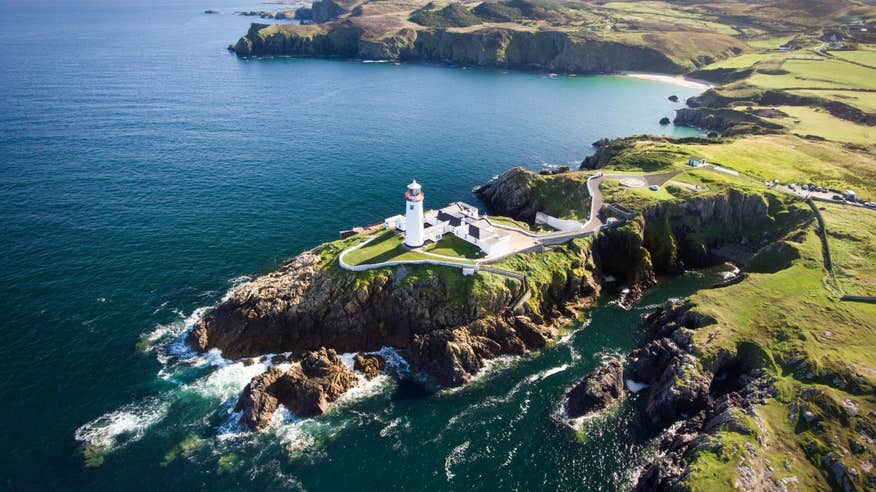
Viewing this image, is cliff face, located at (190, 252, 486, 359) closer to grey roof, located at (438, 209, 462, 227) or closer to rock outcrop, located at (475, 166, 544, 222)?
grey roof, located at (438, 209, 462, 227)

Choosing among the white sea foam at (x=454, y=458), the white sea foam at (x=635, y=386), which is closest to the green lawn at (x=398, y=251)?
the white sea foam at (x=635, y=386)

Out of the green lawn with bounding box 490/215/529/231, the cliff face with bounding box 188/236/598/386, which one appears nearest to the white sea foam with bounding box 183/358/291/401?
the cliff face with bounding box 188/236/598/386

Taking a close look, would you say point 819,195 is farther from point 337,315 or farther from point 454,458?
point 337,315

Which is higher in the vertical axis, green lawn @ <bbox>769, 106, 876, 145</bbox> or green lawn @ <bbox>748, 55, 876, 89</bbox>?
green lawn @ <bbox>748, 55, 876, 89</bbox>

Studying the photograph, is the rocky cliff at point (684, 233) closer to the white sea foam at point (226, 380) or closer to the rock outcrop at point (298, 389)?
the rock outcrop at point (298, 389)

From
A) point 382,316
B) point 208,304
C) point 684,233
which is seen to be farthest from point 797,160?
point 208,304
